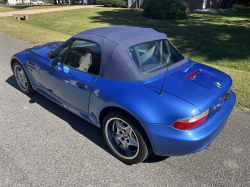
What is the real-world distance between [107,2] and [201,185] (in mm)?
25429

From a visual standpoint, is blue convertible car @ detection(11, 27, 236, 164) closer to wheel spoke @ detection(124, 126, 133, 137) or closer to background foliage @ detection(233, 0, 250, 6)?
wheel spoke @ detection(124, 126, 133, 137)

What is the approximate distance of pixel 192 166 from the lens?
2740 mm

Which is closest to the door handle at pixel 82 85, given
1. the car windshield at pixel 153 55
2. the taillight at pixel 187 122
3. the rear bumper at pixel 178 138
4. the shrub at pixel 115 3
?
the car windshield at pixel 153 55

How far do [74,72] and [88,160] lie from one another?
130 cm

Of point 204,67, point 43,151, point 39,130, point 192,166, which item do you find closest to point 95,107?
point 43,151

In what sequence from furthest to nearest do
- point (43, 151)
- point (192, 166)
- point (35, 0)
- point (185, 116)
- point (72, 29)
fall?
point (35, 0), point (72, 29), point (43, 151), point (192, 166), point (185, 116)

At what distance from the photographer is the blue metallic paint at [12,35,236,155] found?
233 cm

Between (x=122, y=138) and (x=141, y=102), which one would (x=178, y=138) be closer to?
(x=141, y=102)

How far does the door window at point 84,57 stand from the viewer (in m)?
3.02

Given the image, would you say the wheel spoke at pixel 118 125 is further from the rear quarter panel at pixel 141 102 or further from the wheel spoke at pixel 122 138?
the rear quarter panel at pixel 141 102

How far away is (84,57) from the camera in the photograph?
321cm

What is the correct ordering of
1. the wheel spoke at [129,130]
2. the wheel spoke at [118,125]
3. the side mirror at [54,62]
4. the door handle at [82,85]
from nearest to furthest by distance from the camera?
1. the wheel spoke at [129,130]
2. the wheel spoke at [118,125]
3. the door handle at [82,85]
4. the side mirror at [54,62]

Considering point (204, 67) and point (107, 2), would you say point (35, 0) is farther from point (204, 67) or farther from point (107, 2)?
point (204, 67)

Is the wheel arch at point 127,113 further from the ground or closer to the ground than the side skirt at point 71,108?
further from the ground
